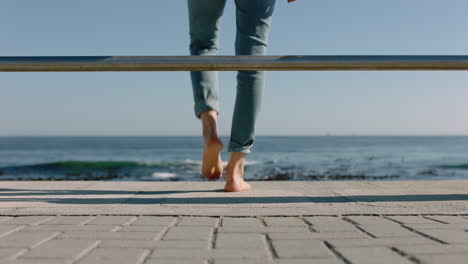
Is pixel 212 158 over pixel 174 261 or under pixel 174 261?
over

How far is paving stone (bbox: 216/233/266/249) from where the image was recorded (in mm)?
1195

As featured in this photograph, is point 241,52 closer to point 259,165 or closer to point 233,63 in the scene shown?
point 233,63

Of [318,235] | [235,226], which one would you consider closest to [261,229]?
[235,226]

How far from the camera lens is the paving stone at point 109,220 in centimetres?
152

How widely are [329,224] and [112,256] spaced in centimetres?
77

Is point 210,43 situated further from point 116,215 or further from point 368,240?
point 368,240

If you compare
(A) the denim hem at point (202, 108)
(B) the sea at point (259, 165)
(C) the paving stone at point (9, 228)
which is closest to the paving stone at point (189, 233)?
(C) the paving stone at point (9, 228)

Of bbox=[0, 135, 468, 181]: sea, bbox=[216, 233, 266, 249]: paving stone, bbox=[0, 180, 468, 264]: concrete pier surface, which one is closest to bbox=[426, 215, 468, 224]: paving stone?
bbox=[0, 180, 468, 264]: concrete pier surface

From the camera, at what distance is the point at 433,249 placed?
114cm

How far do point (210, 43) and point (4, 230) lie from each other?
149 centimetres

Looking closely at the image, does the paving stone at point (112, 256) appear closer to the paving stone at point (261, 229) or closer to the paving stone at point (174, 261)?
the paving stone at point (174, 261)

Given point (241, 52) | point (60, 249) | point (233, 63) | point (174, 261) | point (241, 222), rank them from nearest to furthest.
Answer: point (174, 261) → point (60, 249) → point (241, 222) → point (233, 63) → point (241, 52)

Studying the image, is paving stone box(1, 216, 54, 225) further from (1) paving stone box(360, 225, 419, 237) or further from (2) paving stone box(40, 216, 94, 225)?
(1) paving stone box(360, 225, 419, 237)

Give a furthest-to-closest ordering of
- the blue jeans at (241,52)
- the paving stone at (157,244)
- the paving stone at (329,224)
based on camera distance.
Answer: the blue jeans at (241,52)
the paving stone at (329,224)
the paving stone at (157,244)
